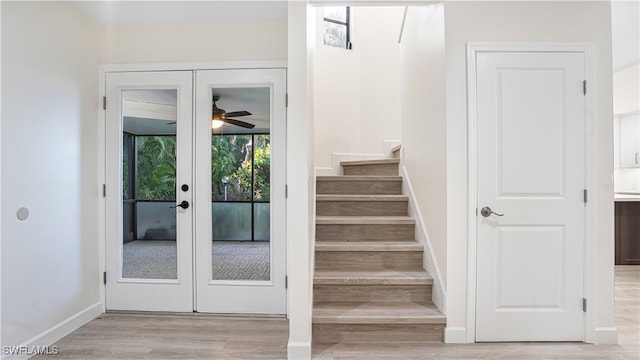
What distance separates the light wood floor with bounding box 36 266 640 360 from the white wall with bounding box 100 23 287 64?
7.14ft

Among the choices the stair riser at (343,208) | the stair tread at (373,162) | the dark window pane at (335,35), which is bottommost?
the stair riser at (343,208)

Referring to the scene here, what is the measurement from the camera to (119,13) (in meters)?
2.87

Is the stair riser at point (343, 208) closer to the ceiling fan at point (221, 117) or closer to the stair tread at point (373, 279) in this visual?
the stair tread at point (373, 279)

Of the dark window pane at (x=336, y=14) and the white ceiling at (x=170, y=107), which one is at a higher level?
the dark window pane at (x=336, y=14)

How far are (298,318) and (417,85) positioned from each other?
7.72 feet

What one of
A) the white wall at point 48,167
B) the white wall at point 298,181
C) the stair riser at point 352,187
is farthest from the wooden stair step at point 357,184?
the white wall at point 48,167

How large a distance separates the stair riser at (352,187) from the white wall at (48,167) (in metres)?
2.10

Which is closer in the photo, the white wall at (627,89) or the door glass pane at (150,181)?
the door glass pane at (150,181)

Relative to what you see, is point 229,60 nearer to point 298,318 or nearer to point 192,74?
point 192,74

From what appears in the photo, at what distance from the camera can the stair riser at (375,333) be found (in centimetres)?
258

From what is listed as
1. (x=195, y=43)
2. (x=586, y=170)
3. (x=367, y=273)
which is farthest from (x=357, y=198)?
(x=195, y=43)

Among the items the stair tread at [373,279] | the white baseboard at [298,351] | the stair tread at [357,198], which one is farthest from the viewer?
the stair tread at [357,198]

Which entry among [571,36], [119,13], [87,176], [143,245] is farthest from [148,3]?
[571,36]

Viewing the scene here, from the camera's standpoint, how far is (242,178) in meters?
3.12
